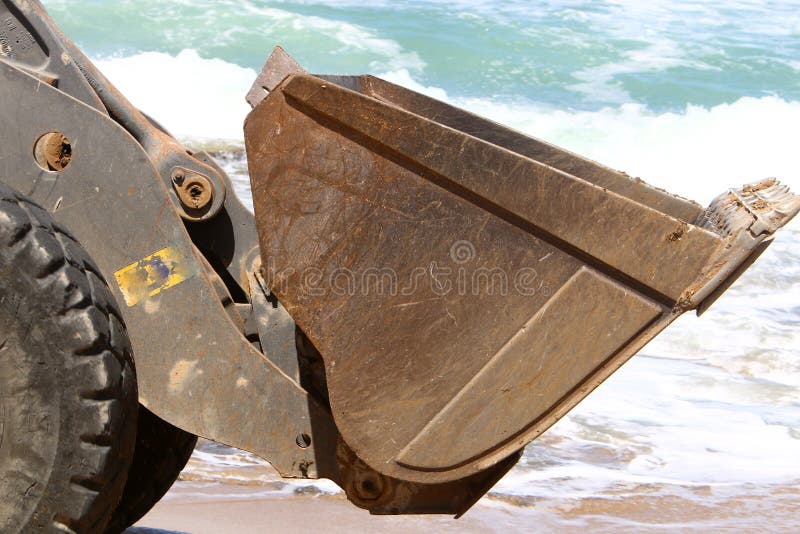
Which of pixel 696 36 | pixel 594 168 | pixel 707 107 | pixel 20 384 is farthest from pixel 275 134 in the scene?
pixel 696 36

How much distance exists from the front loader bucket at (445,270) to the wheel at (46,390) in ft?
1.64

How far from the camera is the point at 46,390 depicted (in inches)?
90.5

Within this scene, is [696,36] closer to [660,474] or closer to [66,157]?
[660,474]

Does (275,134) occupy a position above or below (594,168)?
above

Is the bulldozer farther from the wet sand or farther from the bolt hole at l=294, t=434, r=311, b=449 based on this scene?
the wet sand

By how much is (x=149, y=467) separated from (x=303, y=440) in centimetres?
86

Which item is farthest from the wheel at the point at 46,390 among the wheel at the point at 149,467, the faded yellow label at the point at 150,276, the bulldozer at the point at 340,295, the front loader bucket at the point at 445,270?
the wheel at the point at 149,467

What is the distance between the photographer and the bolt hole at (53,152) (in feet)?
8.63

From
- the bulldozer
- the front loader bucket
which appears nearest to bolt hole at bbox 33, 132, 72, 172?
the bulldozer

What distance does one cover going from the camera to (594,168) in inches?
124

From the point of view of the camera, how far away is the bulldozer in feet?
7.57

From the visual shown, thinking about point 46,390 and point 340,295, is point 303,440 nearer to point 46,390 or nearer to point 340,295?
point 340,295

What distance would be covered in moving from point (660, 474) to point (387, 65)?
1892 cm

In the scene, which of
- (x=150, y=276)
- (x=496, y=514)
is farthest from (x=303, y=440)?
(x=496, y=514)
